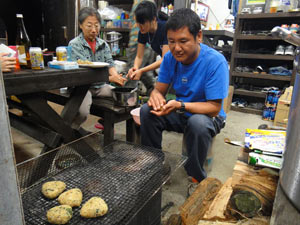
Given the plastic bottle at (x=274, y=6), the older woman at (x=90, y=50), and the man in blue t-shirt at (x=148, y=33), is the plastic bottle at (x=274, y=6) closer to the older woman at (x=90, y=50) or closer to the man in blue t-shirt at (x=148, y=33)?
the man in blue t-shirt at (x=148, y=33)

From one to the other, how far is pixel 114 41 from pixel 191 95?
326 centimetres

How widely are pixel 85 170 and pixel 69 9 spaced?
3611 mm

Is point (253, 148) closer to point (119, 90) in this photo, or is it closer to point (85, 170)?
point (85, 170)

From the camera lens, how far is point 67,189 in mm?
1131

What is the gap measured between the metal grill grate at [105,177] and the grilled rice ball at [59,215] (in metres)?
0.04

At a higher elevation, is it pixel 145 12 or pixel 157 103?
pixel 145 12

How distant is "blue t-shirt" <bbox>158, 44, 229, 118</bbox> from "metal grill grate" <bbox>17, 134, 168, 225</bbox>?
0.64 metres

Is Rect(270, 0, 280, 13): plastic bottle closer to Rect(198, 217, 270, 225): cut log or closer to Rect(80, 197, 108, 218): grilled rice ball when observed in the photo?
Rect(198, 217, 270, 225): cut log

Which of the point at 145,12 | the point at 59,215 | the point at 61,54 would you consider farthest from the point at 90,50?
the point at 59,215

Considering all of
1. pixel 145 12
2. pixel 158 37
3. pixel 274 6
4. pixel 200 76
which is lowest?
pixel 200 76

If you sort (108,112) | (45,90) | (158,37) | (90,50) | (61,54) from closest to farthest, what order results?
(45,90)
(61,54)
(108,112)
(90,50)
(158,37)

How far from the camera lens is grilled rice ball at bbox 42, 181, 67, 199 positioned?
3.42 feet

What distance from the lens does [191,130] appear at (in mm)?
1630

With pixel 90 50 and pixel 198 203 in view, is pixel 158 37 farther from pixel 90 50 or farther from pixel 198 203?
pixel 198 203
